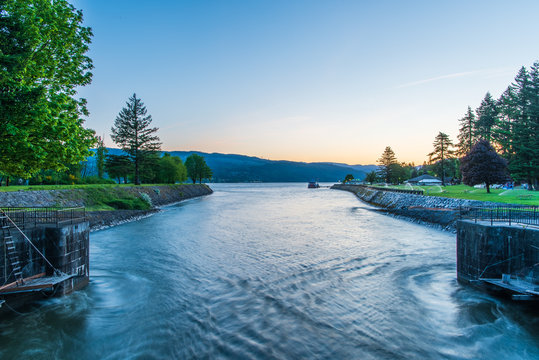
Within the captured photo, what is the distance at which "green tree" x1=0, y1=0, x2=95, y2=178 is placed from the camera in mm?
9195

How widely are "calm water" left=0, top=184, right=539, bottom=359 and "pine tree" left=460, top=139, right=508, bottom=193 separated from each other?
2169 cm

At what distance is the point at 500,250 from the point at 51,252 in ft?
56.2

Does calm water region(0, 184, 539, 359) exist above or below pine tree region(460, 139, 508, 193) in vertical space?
below

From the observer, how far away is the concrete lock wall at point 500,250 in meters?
10.0

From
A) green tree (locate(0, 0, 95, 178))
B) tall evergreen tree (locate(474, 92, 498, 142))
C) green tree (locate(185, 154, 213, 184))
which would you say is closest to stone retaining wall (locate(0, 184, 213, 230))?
green tree (locate(0, 0, 95, 178))

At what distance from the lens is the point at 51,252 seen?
34.2 feet

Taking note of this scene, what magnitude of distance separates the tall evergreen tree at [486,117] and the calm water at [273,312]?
5693 cm

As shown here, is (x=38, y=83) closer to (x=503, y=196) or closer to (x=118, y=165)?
(x=503, y=196)

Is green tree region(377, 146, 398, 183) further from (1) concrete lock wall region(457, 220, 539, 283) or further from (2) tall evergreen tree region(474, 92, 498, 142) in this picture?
(1) concrete lock wall region(457, 220, 539, 283)

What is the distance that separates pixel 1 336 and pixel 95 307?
2.77 meters

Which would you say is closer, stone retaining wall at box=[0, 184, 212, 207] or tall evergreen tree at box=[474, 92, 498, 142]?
stone retaining wall at box=[0, 184, 212, 207]

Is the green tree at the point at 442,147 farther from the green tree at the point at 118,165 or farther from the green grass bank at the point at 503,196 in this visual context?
the green tree at the point at 118,165

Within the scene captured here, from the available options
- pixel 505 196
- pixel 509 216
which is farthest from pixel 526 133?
pixel 509 216

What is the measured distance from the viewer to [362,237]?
2427 centimetres
